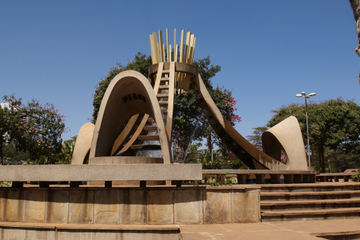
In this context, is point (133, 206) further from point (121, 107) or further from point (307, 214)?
point (121, 107)

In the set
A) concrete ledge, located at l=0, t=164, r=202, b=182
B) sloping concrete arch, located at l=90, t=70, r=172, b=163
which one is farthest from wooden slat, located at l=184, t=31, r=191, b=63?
concrete ledge, located at l=0, t=164, r=202, b=182

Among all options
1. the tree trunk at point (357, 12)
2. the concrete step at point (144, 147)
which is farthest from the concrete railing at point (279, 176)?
the tree trunk at point (357, 12)

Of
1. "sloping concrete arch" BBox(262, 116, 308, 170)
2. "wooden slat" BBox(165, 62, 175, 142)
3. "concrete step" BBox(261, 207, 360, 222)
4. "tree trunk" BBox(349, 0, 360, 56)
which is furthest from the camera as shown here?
"sloping concrete arch" BBox(262, 116, 308, 170)

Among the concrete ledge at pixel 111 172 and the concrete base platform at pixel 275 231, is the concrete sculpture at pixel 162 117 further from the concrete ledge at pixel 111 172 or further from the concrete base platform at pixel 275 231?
the concrete base platform at pixel 275 231

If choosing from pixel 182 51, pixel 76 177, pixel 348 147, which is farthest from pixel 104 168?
pixel 348 147

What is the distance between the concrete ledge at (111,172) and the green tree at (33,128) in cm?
1998

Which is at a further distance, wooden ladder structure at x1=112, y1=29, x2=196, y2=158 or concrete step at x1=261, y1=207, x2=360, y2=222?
wooden ladder structure at x1=112, y1=29, x2=196, y2=158

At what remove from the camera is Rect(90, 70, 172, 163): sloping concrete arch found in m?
9.35

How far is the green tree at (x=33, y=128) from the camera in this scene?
2572 cm

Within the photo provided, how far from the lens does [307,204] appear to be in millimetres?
8789

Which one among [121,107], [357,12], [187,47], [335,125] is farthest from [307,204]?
[335,125]

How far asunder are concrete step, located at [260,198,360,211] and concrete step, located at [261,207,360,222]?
233 millimetres

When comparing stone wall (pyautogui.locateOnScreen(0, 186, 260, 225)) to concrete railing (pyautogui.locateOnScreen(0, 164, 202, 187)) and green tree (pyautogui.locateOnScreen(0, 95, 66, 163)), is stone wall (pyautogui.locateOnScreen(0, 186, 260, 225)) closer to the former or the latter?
concrete railing (pyautogui.locateOnScreen(0, 164, 202, 187))

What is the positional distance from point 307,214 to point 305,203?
58 cm
